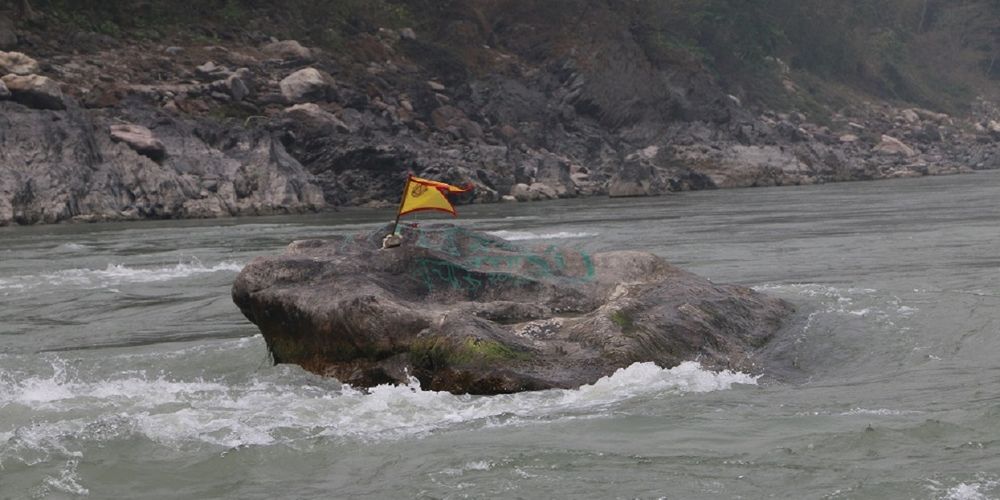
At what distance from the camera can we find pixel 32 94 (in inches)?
1284

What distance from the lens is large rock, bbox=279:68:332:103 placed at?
41188 millimetres

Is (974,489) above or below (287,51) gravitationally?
below

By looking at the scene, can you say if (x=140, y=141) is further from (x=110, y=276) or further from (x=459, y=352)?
(x=459, y=352)

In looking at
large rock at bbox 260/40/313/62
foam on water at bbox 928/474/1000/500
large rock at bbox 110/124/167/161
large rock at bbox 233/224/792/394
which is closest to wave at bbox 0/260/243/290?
large rock at bbox 233/224/792/394

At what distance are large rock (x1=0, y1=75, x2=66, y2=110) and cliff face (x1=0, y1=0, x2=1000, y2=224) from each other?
A: 36mm

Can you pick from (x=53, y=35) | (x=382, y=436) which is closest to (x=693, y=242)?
(x=382, y=436)

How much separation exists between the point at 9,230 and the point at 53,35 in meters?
A: 14.7

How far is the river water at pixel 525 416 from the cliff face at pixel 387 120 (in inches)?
667

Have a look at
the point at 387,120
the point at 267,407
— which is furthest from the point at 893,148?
the point at 267,407

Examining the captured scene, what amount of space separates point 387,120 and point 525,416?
1341 inches

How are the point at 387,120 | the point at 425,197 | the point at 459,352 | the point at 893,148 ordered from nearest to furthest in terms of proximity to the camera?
the point at 459,352
the point at 425,197
the point at 387,120
the point at 893,148

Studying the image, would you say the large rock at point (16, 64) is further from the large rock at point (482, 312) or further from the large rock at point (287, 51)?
the large rock at point (482, 312)

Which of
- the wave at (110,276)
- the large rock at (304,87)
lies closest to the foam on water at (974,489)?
the wave at (110,276)

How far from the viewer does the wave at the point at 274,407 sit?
8.20 meters
